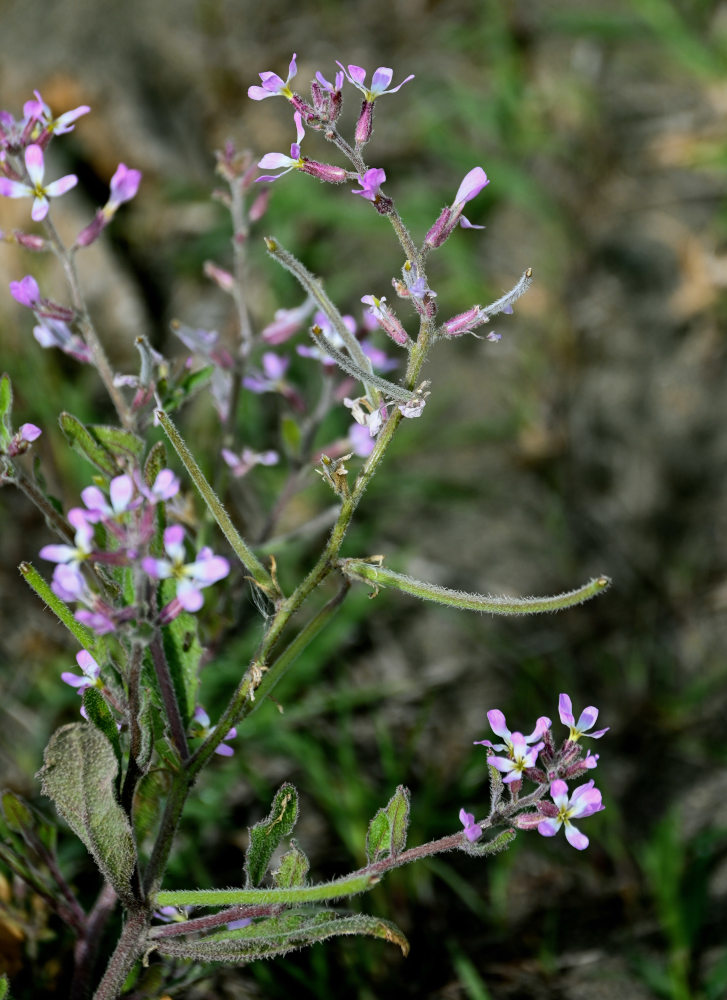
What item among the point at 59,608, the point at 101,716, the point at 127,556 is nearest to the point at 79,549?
the point at 127,556

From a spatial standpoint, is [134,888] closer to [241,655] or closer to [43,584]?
[43,584]

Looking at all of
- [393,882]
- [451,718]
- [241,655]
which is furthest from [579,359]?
[393,882]

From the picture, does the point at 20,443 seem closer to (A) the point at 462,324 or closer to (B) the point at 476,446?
(A) the point at 462,324

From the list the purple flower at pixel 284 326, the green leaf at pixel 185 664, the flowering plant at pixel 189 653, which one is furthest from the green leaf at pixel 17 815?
the purple flower at pixel 284 326

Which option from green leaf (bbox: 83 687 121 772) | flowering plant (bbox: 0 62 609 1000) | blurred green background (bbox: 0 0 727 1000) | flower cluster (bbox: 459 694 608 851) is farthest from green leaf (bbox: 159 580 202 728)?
blurred green background (bbox: 0 0 727 1000)

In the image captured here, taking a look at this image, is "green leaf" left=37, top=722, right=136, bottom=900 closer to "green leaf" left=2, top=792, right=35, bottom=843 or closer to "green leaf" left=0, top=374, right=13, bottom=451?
"green leaf" left=2, top=792, right=35, bottom=843

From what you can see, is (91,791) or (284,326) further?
(284,326)
